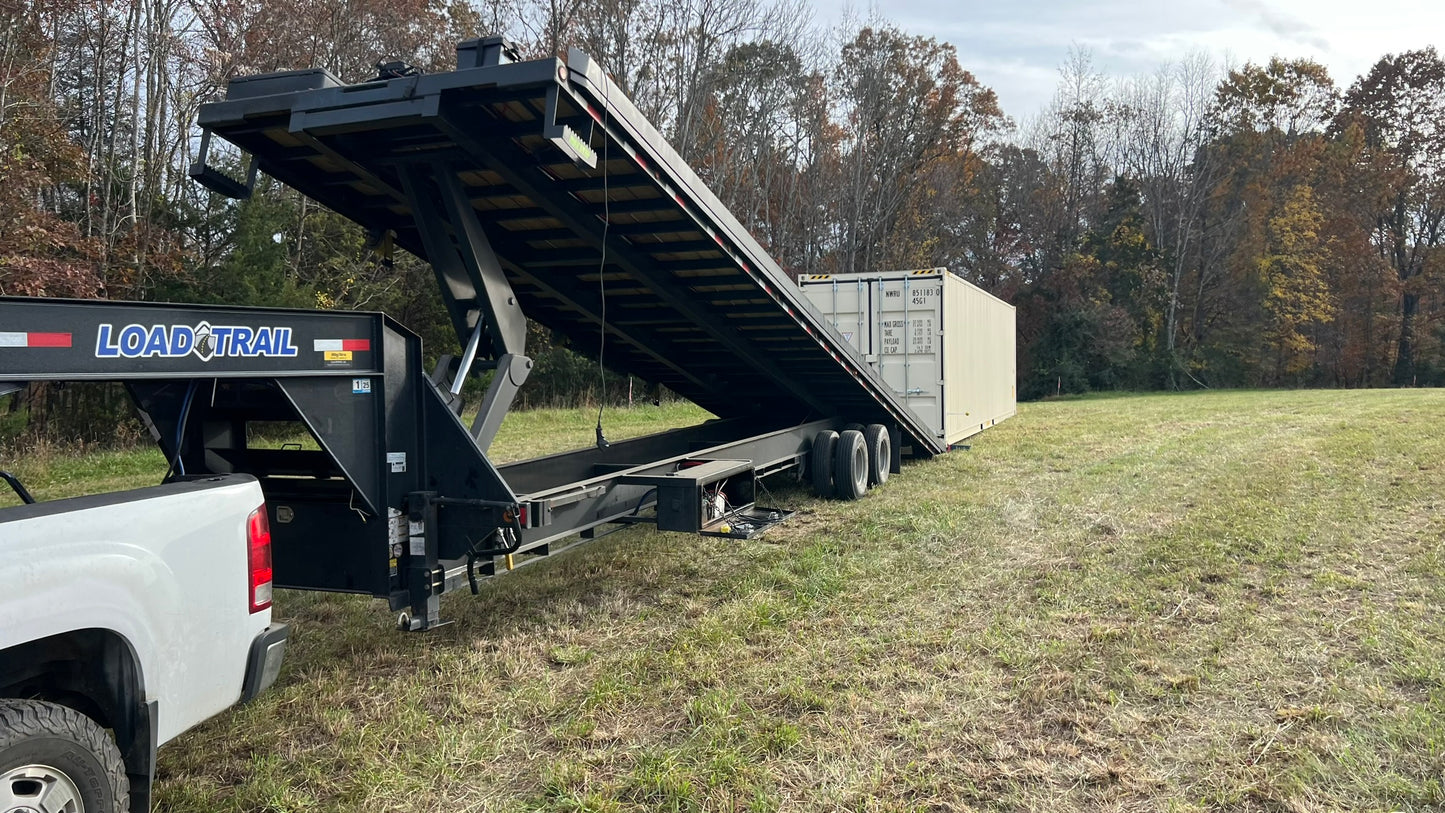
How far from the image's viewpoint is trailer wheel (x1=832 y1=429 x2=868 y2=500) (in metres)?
8.86

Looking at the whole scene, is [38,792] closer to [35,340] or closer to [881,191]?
[35,340]

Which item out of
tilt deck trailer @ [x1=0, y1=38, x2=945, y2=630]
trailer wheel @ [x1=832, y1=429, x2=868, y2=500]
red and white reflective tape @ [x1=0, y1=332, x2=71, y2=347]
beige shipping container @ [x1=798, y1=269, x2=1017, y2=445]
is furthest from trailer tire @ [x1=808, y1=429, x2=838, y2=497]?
red and white reflective tape @ [x1=0, y1=332, x2=71, y2=347]

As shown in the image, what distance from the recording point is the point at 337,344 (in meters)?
3.85

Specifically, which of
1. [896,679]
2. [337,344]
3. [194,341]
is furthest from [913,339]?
[194,341]

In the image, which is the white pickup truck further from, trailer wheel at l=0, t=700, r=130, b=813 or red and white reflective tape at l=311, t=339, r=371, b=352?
red and white reflective tape at l=311, t=339, r=371, b=352

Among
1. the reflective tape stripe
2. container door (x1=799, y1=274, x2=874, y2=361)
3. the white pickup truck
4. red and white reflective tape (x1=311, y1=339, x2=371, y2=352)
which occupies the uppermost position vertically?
container door (x1=799, y1=274, x2=874, y2=361)

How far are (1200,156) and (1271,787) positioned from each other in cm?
4313

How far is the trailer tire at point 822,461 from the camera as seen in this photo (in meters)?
Result: 8.79

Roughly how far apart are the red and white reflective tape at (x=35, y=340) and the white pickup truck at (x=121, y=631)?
1.69 feet

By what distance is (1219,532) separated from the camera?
7.08 metres

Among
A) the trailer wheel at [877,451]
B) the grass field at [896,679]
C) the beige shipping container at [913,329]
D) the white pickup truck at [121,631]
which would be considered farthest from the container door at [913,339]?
the white pickup truck at [121,631]

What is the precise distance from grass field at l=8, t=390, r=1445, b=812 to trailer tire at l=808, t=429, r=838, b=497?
1016mm

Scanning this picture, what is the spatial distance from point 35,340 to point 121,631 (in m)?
0.96

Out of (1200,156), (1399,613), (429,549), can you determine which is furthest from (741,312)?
(1200,156)
